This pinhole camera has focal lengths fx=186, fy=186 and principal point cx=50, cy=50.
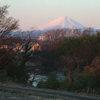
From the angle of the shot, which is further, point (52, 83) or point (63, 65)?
point (63, 65)

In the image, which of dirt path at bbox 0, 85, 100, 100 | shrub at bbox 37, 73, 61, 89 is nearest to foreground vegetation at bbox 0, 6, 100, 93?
shrub at bbox 37, 73, 61, 89

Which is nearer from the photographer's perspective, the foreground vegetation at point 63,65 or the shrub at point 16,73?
the foreground vegetation at point 63,65

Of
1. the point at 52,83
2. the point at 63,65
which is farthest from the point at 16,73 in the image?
the point at 63,65

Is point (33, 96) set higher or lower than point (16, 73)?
higher

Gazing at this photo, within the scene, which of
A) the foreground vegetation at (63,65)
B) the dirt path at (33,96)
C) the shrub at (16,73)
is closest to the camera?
the dirt path at (33,96)

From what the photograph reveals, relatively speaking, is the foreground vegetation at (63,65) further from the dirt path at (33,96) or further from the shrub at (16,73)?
the dirt path at (33,96)

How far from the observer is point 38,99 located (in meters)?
8.11

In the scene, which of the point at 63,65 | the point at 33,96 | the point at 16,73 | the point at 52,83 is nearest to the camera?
the point at 33,96

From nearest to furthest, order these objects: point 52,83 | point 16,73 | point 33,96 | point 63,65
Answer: point 33,96 < point 52,83 < point 16,73 < point 63,65

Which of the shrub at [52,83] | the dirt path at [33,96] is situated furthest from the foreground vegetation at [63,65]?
the dirt path at [33,96]

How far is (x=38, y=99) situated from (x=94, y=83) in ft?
29.8

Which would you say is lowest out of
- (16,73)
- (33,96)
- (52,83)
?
(52,83)

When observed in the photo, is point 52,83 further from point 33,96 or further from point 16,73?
point 33,96

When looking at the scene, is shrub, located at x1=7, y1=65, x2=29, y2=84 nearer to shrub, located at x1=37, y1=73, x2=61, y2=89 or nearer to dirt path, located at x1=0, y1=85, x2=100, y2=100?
shrub, located at x1=37, y1=73, x2=61, y2=89
